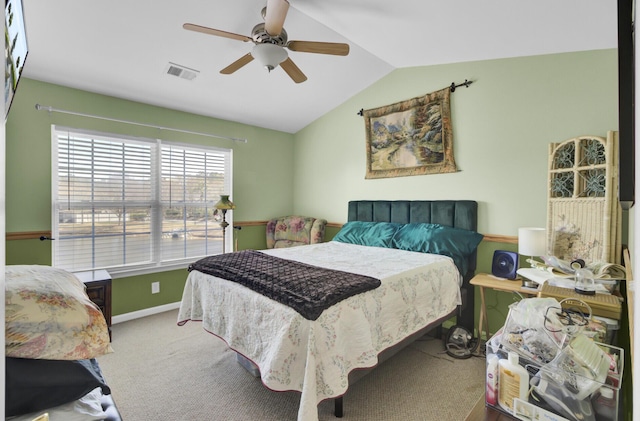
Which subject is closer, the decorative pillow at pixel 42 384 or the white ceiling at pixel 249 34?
the decorative pillow at pixel 42 384

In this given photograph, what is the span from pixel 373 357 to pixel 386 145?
262 centimetres

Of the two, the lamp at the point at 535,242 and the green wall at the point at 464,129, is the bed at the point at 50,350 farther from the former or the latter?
the lamp at the point at 535,242

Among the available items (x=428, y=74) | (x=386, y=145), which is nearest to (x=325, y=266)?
(x=386, y=145)

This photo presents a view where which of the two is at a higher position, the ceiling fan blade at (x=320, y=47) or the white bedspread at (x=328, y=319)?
the ceiling fan blade at (x=320, y=47)

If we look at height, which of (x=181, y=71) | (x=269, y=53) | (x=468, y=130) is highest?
(x=181, y=71)

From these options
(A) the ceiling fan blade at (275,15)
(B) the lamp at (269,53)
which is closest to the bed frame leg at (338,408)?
(B) the lamp at (269,53)

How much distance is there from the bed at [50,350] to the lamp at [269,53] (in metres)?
1.83

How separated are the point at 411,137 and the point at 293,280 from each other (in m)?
2.38

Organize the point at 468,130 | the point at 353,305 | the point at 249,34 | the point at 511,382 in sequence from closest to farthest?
the point at 511,382 < the point at 353,305 < the point at 249,34 < the point at 468,130

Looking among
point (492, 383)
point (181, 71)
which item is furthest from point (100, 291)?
point (492, 383)

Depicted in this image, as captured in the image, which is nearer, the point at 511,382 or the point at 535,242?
the point at 511,382

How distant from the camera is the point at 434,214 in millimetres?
3277

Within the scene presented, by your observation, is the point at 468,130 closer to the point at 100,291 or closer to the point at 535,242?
the point at 535,242

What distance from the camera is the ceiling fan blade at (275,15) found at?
1849mm
